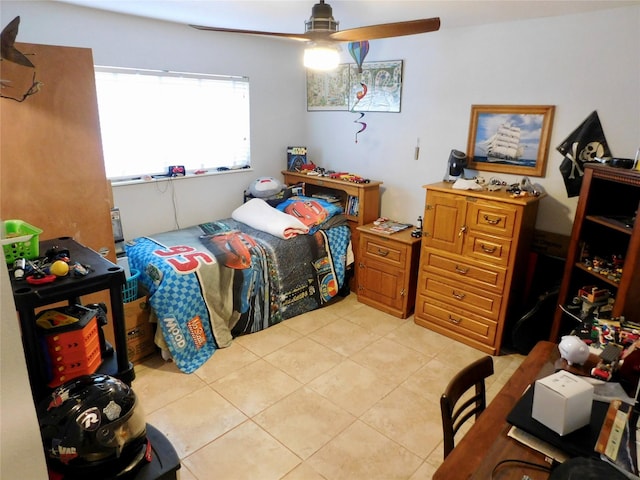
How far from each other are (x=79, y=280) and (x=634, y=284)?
2247mm

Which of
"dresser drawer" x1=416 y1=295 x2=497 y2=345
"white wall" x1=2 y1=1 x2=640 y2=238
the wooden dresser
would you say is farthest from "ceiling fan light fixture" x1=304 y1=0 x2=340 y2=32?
"dresser drawer" x1=416 y1=295 x2=497 y2=345

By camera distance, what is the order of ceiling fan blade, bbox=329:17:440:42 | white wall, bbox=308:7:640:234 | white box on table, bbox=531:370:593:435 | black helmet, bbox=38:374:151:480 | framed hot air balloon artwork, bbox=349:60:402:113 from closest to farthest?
black helmet, bbox=38:374:151:480 → white box on table, bbox=531:370:593:435 → ceiling fan blade, bbox=329:17:440:42 → white wall, bbox=308:7:640:234 → framed hot air balloon artwork, bbox=349:60:402:113

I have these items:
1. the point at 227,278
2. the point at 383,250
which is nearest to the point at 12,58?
the point at 227,278

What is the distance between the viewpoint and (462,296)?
306 cm

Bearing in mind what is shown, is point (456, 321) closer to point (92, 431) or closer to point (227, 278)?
point (227, 278)

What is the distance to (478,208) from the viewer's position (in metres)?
2.84

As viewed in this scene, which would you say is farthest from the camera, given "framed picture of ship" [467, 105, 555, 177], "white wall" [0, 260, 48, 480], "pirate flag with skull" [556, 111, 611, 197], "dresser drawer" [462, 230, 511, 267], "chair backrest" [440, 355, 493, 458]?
"framed picture of ship" [467, 105, 555, 177]

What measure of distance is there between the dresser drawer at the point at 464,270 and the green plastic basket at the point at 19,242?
2.52 m

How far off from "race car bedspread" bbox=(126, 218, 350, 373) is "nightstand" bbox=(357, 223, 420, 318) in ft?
0.74

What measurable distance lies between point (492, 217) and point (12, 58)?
270 centimetres

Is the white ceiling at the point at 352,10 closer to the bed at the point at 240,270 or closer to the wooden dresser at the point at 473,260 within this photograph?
the wooden dresser at the point at 473,260

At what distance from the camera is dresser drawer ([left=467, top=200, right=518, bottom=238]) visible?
8.89ft

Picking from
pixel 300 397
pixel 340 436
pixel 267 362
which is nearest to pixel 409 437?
pixel 340 436

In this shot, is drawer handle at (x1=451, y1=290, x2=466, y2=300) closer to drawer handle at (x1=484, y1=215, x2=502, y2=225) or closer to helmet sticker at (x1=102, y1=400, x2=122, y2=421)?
drawer handle at (x1=484, y1=215, x2=502, y2=225)
